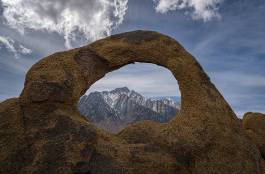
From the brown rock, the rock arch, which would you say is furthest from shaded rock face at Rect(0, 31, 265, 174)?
the brown rock

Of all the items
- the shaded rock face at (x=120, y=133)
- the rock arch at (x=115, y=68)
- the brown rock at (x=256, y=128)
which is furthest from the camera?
the brown rock at (x=256, y=128)

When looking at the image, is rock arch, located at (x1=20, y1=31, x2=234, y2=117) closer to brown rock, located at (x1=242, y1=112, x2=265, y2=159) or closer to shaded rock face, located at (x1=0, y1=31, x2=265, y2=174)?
shaded rock face, located at (x1=0, y1=31, x2=265, y2=174)

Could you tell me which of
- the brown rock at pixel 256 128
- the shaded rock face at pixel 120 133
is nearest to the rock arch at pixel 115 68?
the shaded rock face at pixel 120 133

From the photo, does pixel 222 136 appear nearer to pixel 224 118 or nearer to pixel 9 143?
pixel 224 118

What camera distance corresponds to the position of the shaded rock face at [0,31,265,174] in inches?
591

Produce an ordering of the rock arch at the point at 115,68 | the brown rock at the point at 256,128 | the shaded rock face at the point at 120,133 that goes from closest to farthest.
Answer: the shaded rock face at the point at 120,133 < the rock arch at the point at 115,68 < the brown rock at the point at 256,128

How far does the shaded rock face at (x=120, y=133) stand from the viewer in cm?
1502

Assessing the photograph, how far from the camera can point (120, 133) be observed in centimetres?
1678

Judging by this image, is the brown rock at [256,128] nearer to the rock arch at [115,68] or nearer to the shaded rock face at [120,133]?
the shaded rock face at [120,133]

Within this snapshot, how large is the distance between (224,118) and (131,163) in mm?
5739

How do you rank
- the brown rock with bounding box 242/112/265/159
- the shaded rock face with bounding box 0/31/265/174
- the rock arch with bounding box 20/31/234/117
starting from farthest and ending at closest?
1. the brown rock with bounding box 242/112/265/159
2. the rock arch with bounding box 20/31/234/117
3. the shaded rock face with bounding box 0/31/265/174

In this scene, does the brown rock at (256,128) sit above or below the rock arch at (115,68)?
below

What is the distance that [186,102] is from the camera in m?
18.2

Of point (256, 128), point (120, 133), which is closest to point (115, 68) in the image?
point (120, 133)
